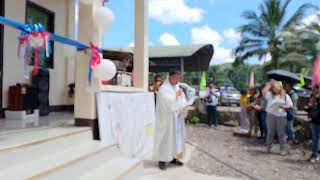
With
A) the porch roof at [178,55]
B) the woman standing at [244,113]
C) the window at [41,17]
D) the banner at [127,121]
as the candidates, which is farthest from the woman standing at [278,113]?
the porch roof at [178,55]

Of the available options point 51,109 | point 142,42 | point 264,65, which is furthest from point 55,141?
point 264,65

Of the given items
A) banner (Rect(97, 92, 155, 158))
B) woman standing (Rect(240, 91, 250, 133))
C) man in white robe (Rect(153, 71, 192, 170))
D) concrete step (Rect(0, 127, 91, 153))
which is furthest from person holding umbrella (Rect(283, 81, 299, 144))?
concrete step (Rect(0, 127, 91, 153))

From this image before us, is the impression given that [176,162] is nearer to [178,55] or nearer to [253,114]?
[253,114]

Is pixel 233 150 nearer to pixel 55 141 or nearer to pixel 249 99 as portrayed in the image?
pixel 249 99

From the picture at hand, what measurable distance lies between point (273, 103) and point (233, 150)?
1.70 metres

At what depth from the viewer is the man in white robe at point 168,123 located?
280 inches

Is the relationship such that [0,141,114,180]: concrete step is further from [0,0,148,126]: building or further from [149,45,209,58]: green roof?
[149,45,209,58]: green roof

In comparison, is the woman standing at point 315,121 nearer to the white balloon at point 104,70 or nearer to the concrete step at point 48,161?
the white balloon at point 104,70

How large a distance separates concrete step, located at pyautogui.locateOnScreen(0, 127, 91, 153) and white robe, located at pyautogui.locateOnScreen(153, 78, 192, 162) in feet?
4.86

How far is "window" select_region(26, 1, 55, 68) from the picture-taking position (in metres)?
9.30

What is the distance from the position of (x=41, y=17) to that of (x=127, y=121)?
409cm

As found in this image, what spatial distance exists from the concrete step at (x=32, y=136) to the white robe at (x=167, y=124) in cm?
148

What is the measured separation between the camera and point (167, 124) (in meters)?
7.20

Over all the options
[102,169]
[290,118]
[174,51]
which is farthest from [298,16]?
[102,169]
